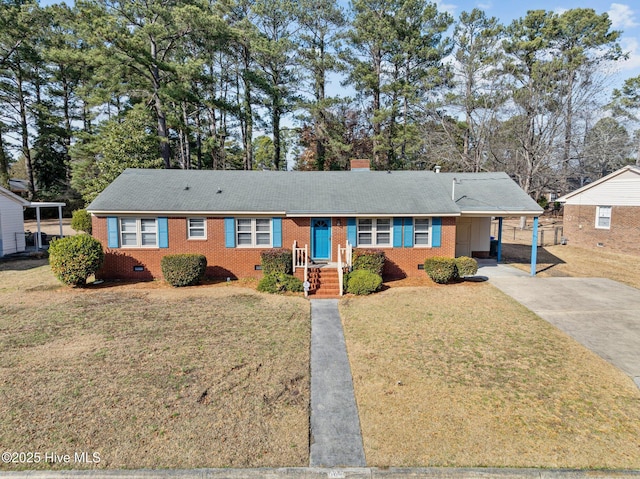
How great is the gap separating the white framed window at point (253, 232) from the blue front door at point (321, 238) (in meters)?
1.98

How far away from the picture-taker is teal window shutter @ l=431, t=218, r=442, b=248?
1528cm

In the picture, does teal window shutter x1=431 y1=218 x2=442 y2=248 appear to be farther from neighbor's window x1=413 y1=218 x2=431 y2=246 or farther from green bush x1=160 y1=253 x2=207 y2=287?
green bush x1=160 y1=253 x2=207 y2=287

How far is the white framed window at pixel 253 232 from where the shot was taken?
→ 15.2 m

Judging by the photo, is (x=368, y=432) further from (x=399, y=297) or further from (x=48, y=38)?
(x=48, y=38)

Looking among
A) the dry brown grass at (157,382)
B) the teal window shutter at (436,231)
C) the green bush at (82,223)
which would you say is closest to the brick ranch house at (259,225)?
the teal window shutter at (436,231)

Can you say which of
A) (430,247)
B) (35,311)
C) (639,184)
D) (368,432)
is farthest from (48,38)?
(639,184)

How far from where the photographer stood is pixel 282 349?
8.28 meters

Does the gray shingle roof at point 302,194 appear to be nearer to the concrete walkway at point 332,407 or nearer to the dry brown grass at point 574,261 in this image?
the dry brown grass at point 574,261

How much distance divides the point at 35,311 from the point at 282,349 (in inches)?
331

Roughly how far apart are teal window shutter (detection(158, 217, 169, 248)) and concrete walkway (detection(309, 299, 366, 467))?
28.5ft

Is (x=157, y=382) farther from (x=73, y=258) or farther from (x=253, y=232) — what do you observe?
(x=73, y=258)

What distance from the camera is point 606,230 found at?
20406 mm

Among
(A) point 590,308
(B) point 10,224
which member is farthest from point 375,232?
(B) point 10,224

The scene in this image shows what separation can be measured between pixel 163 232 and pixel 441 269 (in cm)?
1178
